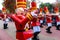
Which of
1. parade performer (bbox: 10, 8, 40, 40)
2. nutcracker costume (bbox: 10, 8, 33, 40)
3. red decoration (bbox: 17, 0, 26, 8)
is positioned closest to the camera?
parade performer (bbox: 10, 8, 40, 40)

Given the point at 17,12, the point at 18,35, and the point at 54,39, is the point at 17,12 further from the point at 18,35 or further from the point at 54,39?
the point at 54,39

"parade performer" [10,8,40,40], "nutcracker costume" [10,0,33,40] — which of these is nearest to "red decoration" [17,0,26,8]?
"nutcracker costume" [10,0,33,40]

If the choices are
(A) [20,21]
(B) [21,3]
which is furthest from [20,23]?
(B) [21,3]

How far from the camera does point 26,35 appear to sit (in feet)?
14.3

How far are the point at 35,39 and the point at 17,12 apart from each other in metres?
3.94

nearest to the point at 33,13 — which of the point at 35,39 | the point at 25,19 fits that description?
the point at 25,19

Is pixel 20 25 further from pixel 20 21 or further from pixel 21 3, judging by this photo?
pixel 21 3

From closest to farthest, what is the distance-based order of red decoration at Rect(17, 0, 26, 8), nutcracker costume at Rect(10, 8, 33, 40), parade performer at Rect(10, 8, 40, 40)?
parade performer at Rect(10, 8, 40, 40), nutcracker costume at Rect(10, 8, 33, 40), red decoration at Rect(17, 0, 26, 8)

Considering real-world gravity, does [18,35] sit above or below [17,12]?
below

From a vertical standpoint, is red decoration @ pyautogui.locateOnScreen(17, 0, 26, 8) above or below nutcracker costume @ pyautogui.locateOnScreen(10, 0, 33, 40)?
above

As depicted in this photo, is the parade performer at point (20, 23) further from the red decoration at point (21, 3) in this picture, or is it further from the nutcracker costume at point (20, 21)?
the red decoration at point (21, 3)

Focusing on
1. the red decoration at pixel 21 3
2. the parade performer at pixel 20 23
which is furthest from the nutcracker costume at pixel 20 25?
the red decoration at pixel 21 3

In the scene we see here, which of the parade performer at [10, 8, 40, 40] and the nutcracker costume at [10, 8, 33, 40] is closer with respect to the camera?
the parade performer at [10, 8, 40, 40]

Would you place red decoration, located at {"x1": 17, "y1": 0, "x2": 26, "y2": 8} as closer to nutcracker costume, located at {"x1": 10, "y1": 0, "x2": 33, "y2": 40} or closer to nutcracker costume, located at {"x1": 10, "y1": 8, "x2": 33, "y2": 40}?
nutcracker costume, located at {"x1": 10, "y1": 0, "x2": 33, "y2": 40}
